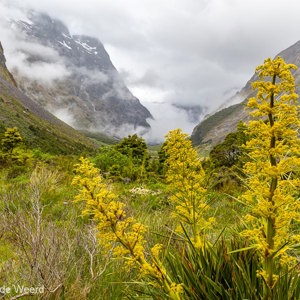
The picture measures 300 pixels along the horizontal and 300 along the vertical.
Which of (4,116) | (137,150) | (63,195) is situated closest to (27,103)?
(4,116)

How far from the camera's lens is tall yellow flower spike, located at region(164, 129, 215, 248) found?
274 cm

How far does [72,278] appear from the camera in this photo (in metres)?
3.79

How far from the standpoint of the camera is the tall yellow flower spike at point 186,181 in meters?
2.74

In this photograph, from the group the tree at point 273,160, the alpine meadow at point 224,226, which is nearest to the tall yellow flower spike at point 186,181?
the alpine meadow at point 224,226

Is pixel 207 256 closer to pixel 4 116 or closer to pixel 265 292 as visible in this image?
pixel 265 292

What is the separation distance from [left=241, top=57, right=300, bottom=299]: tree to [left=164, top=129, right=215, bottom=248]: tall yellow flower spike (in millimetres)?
723

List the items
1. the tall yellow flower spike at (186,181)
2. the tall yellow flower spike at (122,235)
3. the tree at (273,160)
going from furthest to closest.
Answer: the tall yellow flower spike at (186,181)
the tall yellow flower spike at (122,235)
the tree at (273,160)

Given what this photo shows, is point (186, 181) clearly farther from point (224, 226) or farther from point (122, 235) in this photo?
point (122, 235)

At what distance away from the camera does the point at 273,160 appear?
1.95 m

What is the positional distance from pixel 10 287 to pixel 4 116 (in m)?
99.8

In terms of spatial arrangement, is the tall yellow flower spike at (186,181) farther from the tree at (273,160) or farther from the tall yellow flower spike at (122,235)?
the tree at (273,160)

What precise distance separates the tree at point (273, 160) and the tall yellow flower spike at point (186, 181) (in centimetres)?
72

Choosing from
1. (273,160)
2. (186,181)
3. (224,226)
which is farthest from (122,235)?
(273,160)

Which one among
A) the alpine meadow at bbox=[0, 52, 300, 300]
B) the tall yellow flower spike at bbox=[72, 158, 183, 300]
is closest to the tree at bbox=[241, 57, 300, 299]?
the alpine meadow at bbox=[0, 52, 300, 300]
